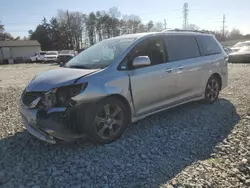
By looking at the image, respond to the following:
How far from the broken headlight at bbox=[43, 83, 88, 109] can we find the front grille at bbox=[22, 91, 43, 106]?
191 millimetres

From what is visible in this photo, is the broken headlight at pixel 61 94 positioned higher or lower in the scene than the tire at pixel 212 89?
higher

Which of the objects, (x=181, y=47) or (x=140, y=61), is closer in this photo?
(x=140, y=61)

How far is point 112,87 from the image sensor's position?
3.77m

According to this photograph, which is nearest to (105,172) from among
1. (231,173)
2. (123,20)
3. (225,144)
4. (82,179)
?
(82,179)

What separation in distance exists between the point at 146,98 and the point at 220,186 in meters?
1.89

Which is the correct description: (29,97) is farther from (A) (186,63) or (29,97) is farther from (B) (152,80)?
(A) (186,63)

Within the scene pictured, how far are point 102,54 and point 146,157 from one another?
2017mm

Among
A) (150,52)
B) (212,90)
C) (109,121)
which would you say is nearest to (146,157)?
(109,121)

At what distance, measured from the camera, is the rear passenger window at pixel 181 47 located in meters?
4.83

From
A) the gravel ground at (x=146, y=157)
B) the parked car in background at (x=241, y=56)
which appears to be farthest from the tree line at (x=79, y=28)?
the gravel ground at (x=146, y=157)

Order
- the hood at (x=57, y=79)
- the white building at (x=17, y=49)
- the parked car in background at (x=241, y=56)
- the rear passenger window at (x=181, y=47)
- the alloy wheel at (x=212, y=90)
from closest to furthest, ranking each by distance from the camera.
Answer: the hood at (x=57, y=79) → the rear passenger window at (x=181, y=47) → the alloy wheel at (x=212, y=90) → the parked car in background at (x=241, y=56) → the white building at (x=17, y=49)

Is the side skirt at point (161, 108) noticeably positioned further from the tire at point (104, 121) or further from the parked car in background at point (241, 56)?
the parked car in background at point (241, 56)

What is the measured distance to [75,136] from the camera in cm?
353

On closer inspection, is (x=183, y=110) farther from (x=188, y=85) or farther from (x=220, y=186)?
(x=220, y=186)
